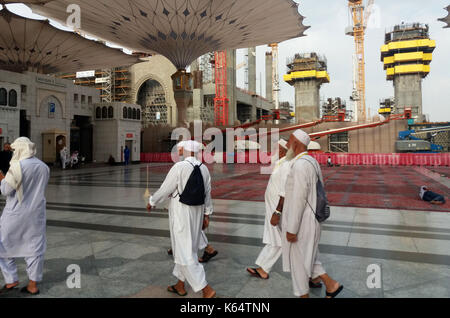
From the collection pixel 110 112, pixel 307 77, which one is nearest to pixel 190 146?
pixel 110 112

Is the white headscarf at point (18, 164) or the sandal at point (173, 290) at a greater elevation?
the white headscarf at point (18, 164)

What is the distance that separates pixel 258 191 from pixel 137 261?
7.72m

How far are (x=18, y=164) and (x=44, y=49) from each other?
87.6ft

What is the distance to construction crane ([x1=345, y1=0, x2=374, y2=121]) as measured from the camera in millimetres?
75375

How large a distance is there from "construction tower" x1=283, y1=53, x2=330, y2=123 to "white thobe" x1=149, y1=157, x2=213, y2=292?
66.1 metres

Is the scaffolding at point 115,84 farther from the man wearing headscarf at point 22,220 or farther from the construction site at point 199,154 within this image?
the man wearing headscarf at point 22,220

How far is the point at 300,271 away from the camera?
309cm

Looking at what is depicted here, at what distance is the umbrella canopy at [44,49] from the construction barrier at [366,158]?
13308 millimetres

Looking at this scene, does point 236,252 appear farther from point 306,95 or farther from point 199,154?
point 306,95

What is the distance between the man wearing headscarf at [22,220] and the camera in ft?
11.5

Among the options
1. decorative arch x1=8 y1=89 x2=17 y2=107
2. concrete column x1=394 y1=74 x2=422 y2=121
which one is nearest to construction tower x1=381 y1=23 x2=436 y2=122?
concrete column x1=394 y1=74 x2=422 y2=121

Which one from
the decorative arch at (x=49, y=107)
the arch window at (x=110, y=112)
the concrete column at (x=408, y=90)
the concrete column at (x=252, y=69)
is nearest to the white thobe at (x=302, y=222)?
the decorative arch at (x=49, y=107)
